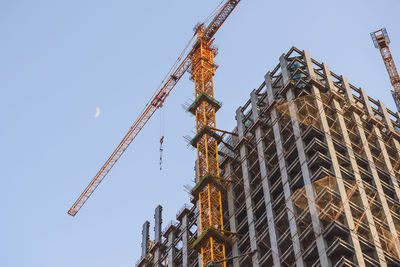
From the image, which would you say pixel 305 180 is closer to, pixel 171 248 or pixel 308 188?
pixel 308 188

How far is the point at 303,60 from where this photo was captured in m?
103

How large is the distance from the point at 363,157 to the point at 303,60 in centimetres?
1801

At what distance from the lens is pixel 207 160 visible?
101312 millimetres

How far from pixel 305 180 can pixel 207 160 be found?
21.5 metres

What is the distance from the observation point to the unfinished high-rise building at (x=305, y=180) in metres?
77.4

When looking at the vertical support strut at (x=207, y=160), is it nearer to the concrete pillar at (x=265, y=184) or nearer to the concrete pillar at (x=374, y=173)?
the concrete pillar at (x=265, y=184)

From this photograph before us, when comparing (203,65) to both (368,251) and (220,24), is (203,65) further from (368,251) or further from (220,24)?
(368,251)

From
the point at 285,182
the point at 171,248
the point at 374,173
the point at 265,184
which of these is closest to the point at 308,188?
the point at 285,182

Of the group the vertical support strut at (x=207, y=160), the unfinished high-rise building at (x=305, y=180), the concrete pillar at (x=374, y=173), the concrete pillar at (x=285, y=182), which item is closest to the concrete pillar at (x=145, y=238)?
the unfinished high-rise building at (x=305, y=180)

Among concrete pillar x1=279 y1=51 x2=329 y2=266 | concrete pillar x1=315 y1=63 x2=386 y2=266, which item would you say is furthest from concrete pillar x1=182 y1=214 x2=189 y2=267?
concrete pillar x1=315 y1=63 x2=386 y2=266

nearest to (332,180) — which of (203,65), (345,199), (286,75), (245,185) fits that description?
(345,199)

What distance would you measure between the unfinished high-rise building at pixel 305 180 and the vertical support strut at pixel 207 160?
143 cm

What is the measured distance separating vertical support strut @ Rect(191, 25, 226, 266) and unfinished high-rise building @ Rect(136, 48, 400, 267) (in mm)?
1432

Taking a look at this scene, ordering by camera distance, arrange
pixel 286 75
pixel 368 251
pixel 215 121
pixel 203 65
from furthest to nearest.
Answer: pixel 203 65 < pixel 215 121 < pixel 286 75 < pixel 368 251
